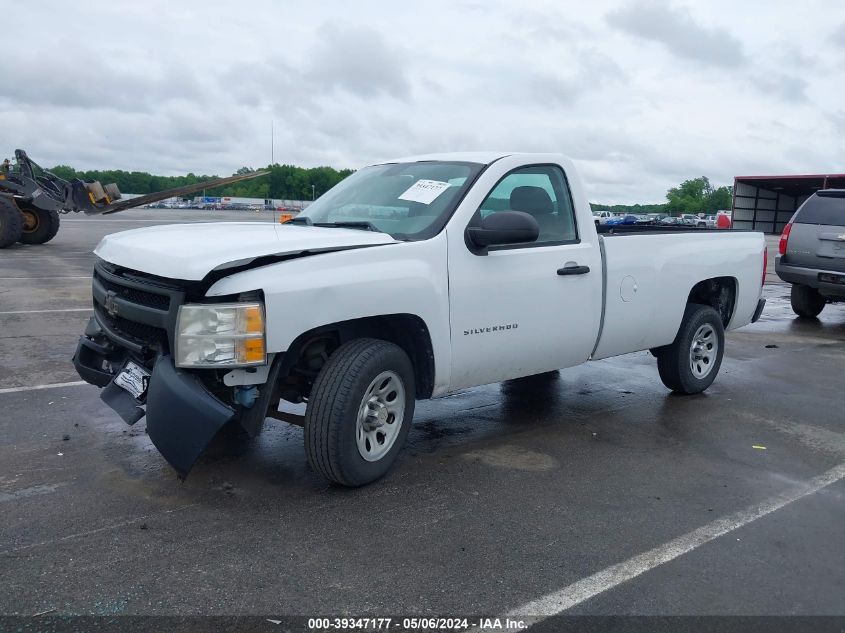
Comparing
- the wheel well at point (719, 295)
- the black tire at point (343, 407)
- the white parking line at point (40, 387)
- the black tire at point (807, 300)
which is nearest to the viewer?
the black tire at point (343, 407)

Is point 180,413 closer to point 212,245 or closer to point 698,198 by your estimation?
point 212,245

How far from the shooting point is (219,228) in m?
4.94

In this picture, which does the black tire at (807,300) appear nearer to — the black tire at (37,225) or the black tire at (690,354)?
the black tire at (690,354)

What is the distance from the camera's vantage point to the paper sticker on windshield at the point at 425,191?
16.1 feet

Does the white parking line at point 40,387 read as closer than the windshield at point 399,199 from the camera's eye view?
No

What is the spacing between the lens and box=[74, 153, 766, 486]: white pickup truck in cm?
380

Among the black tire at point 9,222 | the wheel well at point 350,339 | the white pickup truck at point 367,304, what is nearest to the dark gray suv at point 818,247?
the white pickup truck at point 367,304

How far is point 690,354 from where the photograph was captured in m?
6.62

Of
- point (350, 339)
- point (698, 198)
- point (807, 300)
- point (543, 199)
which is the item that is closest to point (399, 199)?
point (543, 199)

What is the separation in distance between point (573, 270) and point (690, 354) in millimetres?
1953

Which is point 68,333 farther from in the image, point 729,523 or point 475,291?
point 729,523

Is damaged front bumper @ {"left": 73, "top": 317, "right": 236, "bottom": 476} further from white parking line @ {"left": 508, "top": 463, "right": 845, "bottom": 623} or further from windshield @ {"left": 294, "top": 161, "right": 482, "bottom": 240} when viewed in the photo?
white parking line @ {"left": 508, "top": 463, "right": 845, "bottom": 623}

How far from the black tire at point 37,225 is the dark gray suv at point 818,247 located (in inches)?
715

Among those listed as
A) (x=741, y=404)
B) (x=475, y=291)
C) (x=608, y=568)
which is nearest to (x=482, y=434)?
(x=475, y=291)
